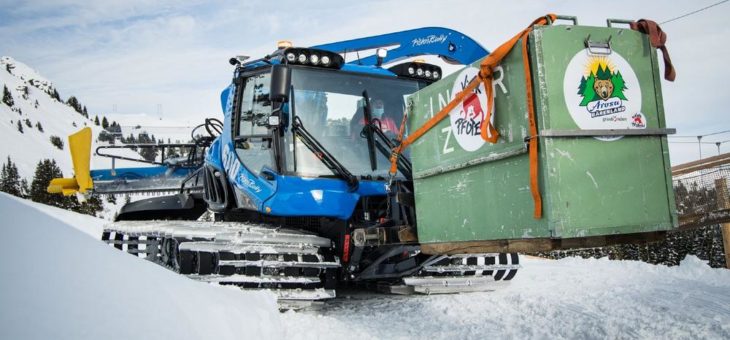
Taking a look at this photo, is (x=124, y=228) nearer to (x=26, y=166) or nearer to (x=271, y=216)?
(x=271, y=216)

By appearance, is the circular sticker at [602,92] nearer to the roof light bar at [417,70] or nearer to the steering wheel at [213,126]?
the roof light bar at [417,70]

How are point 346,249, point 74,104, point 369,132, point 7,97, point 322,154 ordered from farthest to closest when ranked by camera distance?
point 74,104
point 7,97
point 369,132
point 346,249
point 322,154

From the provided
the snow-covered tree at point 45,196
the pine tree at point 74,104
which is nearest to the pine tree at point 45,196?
the snow-covered tree at point 45,196

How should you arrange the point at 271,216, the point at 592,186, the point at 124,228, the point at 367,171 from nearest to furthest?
the point at 592,186, the point at 367,171, the point at 271,216, the point at 124,228

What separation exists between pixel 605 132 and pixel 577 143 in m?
0.22

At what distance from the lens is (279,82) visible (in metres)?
5.21

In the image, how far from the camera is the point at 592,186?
3.45 meters

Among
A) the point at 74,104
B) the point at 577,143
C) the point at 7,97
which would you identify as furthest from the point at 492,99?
the point at 74,104

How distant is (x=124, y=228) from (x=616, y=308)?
5199mm

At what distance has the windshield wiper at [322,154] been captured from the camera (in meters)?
5.47

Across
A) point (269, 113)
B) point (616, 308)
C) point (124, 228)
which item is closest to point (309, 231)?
point (269, 113)

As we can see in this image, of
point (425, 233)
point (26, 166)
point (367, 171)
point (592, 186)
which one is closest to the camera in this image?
point (592, 186)

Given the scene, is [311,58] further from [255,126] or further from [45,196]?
[45,196]

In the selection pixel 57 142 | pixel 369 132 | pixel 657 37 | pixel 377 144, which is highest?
pixel 57 142
